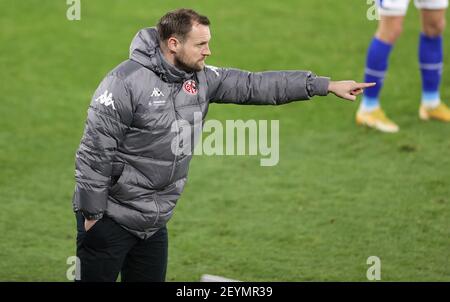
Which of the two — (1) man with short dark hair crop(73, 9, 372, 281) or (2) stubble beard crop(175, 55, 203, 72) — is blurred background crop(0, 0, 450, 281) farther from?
(2) stubble beard crop(175, 55, 203, 72)

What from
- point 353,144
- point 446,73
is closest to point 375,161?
point 353,144

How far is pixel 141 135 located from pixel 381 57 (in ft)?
12.4

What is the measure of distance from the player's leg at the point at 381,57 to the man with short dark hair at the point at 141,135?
324cm

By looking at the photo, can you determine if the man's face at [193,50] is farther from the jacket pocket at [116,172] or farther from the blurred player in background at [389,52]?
the blurred player in background at [389,52]

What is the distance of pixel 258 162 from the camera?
7.03m

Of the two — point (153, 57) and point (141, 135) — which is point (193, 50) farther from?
point (141, 135)

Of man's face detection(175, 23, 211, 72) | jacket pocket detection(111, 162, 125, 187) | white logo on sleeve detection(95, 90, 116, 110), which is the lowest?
jacket pocket detection(111, 162, 125, 187)

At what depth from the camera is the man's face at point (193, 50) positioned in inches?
155

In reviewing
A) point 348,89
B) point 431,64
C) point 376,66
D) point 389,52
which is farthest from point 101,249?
point 431,64

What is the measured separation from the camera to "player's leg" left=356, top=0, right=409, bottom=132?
23.7 ft

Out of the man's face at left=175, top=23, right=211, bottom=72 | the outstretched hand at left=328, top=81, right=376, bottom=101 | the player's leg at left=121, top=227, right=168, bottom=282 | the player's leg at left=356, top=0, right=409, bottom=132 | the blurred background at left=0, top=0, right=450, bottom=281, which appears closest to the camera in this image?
the man's face at left=175, top=23, right=211, bottom=72

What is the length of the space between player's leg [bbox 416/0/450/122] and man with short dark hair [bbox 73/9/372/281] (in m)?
3.47

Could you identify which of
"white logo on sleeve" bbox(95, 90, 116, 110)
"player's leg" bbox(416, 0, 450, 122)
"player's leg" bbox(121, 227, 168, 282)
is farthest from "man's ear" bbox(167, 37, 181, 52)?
"player's leg" bbox(416, 0, 450, 122)

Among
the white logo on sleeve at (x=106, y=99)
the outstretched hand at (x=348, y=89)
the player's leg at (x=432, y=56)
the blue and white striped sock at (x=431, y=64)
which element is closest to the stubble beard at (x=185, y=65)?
the white logo on sleeve at (x=106, y=99)
